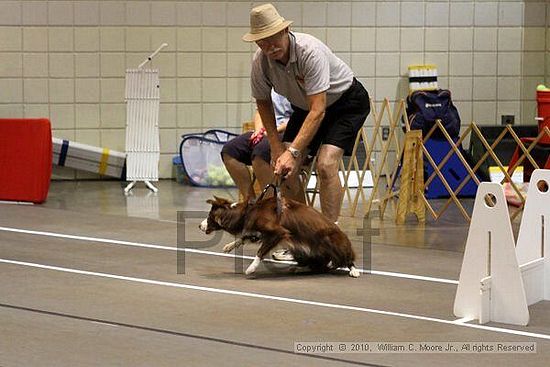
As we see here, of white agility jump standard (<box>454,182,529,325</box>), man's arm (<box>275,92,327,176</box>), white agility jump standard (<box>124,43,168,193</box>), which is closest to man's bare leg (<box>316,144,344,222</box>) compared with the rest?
man's arm (<box>275,92,327,176</box>)

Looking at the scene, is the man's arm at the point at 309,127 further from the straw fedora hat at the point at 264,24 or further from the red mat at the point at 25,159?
the red mat at the point at 25,159

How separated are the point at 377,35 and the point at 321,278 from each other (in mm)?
5249

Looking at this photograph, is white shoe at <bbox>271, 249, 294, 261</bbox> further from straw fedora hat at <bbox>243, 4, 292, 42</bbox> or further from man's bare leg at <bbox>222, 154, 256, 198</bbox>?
straw fedora hat at <bbox>243, 4, 292, 42</bbox>

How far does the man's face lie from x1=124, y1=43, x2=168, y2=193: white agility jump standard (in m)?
3.91

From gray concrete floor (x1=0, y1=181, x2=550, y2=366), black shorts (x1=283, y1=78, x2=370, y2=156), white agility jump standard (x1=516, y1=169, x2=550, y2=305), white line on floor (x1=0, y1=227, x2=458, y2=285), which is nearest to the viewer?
gray concrete floor (x1=0, y1=181, x2=550, y2=366)

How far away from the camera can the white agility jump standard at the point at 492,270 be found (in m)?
4.13

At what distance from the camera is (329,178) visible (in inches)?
224

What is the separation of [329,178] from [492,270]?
1.67m

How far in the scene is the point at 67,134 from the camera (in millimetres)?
9688

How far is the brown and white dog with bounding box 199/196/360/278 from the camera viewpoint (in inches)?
197

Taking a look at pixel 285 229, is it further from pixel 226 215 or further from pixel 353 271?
pixel 353 271

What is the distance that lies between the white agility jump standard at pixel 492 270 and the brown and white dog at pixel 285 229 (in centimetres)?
96

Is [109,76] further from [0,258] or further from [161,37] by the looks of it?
[0,258]

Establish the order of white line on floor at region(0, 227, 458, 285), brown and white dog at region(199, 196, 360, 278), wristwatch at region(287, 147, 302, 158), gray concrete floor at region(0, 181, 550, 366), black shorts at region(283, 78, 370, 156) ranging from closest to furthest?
gray concrete floor at region(0, 181, 550, 366)
brown and white dog at region(199, 196, 360, 278)
white line on floor at region(0, 227, 458, 285)
wristwatch at region(287, 147, 302, 158)
black shorts at region(283, 78, 370, 156)
